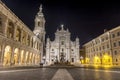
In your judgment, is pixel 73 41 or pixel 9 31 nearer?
pixel 9 31

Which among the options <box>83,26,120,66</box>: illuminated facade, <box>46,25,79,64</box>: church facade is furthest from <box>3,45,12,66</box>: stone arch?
<box>46,25,79,64</box>: church facade

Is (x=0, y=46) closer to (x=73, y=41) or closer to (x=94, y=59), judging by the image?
(x=94, y=59)

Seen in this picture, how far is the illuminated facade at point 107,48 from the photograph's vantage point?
137ft

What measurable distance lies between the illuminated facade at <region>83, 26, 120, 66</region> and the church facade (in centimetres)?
1617

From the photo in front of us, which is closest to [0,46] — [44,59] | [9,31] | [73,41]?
[9,31]

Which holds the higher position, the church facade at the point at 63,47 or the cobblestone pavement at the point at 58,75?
the church facade at the point at 63,47

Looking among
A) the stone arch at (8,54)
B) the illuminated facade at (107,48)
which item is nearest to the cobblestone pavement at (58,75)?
the stone arch at (8,54)

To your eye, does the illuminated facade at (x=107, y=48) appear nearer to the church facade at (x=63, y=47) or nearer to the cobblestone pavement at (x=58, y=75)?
the church facade at (x=63, y=47)

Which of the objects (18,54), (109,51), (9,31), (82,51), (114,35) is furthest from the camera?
(82,51)

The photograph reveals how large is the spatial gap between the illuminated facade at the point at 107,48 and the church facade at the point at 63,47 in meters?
16.2

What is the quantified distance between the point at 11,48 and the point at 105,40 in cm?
3622

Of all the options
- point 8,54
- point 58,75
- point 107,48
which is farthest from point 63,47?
point 58,75

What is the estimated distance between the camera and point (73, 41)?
257 ft

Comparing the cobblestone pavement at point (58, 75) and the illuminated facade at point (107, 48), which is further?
the illuminated facade at point (107, 48)
